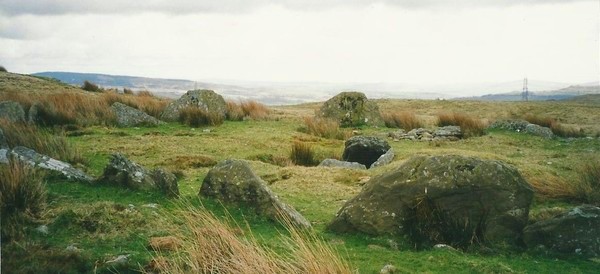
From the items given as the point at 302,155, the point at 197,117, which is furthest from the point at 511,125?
the point at 197,117

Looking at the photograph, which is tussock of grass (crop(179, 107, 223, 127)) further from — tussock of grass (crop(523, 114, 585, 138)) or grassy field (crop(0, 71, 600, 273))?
tussock of grass (crop(523, 114, 585, 138))

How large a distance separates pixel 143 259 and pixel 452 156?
13.8 feet

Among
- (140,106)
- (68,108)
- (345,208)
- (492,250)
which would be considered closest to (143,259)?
(345,208)

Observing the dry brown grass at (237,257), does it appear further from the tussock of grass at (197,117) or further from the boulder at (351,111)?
the boulder at (351,111)

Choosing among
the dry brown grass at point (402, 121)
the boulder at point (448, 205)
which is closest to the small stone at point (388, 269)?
the boulder at point (448, 205)

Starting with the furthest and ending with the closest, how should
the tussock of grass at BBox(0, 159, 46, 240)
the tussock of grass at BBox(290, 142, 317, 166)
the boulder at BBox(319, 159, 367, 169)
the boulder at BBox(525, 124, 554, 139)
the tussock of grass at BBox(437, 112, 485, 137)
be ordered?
the tussock of grass at BBox(437, 112, 485, 137) < the boulder at BBox(525, 124, 554, 139) < the tussock of grass at BBox(290, 142, 317, 166) < the boulder at BBox(319, 159, 367, 169) < the tussock of grass at BBox(0, 159, 46, 240)

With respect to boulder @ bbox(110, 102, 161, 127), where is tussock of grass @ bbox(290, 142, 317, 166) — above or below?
below

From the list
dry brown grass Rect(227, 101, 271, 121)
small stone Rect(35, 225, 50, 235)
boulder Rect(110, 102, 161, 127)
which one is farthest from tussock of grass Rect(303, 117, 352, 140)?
small stone Rect(35, 225, 50, 235)

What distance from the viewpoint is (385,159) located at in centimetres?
1300

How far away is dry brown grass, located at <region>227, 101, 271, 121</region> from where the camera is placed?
20.9 metres

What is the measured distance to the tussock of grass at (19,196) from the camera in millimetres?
6211

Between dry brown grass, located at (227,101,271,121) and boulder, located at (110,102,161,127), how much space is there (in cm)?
336

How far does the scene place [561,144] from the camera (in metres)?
16.8

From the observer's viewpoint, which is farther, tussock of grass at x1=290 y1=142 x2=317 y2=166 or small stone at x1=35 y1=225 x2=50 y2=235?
tussock of grass at x1=290 y1=142 x2=317 y2=166
